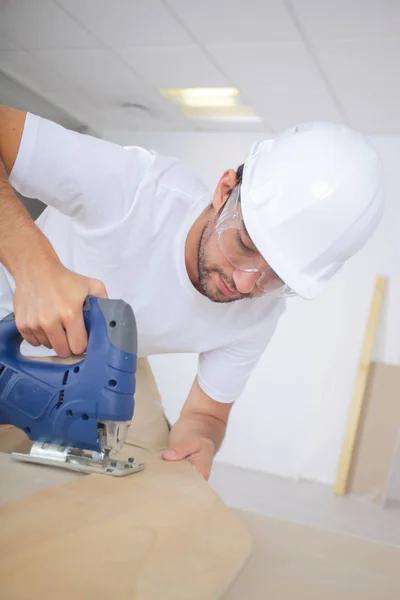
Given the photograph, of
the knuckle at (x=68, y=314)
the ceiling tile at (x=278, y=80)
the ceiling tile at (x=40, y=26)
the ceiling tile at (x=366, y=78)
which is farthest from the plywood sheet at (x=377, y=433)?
the knuckle at (x=68, y=314)

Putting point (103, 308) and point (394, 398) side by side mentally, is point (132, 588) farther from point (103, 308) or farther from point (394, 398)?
point (394, 398)

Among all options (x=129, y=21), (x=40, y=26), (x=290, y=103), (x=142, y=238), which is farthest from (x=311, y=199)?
(x=290, y=103)

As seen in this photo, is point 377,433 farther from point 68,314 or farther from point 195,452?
point 68,314

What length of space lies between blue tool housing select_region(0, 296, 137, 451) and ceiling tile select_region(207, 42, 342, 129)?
243 centimetres

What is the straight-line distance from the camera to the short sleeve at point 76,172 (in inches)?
47.3

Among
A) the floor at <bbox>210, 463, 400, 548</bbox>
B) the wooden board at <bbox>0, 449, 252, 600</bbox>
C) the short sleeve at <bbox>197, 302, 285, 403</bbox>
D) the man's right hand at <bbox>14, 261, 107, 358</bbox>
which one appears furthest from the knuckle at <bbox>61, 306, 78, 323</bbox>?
the floor at <bbox>210, 463, 400, 548</bbox>

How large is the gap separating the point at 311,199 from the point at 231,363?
1.89 feet

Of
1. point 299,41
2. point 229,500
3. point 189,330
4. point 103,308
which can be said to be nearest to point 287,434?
point 229,500

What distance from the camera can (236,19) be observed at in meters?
2.75

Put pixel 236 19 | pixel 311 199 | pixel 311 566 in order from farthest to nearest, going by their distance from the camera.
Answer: pixel 236 19 → pixel 311 199 → pixel 311 566

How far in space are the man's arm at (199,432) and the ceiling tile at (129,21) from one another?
6.34 ft

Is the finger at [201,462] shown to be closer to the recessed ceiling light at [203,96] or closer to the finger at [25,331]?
the finger at [25,331]

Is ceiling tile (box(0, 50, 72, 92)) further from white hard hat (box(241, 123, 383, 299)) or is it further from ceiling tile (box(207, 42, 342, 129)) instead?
white hard hat (box(241, 123, 383, 299))

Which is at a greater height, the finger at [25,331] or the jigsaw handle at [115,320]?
the jigsaw handle at [115,320]
